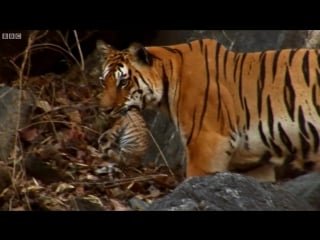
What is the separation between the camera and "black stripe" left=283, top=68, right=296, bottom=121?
5.95m

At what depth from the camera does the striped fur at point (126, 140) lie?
20.2 ft

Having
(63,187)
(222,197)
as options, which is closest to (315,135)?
(222,197)

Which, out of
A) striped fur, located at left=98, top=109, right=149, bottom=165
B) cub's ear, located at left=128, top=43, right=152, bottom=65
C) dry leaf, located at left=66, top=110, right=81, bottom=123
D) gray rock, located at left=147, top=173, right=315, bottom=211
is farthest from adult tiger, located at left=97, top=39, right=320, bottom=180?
gray rock, located at left=147, top=173, right=315, bottom=211

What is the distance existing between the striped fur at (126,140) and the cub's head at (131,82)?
4.9 inches

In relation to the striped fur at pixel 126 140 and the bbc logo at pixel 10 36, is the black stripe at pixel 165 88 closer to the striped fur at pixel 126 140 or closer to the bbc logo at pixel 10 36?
the striped fur at pixel 126 140

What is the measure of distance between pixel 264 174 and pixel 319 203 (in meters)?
0.59

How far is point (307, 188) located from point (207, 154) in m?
0.60

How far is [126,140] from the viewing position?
625 cm

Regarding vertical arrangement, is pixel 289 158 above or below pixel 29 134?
below

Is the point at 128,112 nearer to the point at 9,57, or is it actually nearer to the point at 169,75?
the point at 169,75

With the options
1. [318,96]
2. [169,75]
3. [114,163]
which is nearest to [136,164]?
[114,163]

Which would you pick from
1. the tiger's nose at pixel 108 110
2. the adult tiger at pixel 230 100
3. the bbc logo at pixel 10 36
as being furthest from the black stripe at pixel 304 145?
the bbc logo at pixel 10 36

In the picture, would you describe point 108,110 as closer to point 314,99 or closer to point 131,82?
point 131,82

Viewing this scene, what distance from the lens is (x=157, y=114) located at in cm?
643
